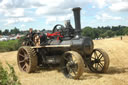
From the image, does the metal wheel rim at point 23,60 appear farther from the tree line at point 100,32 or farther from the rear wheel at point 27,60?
the tree line at point 100,32

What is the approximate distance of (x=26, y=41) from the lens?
10.4 m

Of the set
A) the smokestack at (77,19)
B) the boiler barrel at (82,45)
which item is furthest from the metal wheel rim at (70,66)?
the smokestack at (77,19)

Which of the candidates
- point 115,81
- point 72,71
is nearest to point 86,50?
point 72,71

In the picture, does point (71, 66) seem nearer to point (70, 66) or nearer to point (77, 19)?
point (70, 66)

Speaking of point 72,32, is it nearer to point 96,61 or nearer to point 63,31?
point 63,31

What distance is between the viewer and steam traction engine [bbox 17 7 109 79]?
7707 mm

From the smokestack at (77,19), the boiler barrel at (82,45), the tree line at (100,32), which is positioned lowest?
the tree line at (100,32)

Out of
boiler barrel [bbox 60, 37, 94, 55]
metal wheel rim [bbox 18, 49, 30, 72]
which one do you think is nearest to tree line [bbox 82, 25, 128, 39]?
metal wheel rim [bbox 18, 49, 30, 72]

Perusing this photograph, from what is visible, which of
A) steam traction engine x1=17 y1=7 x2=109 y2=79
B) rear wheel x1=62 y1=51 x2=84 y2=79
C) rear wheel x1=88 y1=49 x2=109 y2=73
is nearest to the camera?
rear wheel x1=62 y1=51 x2=84 y2=79

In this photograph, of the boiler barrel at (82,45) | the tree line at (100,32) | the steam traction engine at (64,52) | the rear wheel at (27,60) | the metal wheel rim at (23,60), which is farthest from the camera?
the tree line at (100,32)

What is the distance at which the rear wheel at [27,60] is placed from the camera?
8.94 metres

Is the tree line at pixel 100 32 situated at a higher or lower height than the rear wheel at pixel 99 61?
lower

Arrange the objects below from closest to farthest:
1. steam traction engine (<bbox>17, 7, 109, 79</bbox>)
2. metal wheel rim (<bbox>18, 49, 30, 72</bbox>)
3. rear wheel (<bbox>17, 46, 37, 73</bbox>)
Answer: steam traction engine (<bbox>17, 7, 109, 79</bbox>) < rear wheel (<bbox>17, 46, 37, 73</bbox>) < metal wheel rim (<bbox>18, 49, 30, 72</bbox>)

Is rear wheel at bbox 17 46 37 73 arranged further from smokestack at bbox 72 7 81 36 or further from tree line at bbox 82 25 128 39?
tree line at bbox 82 25 128 39
